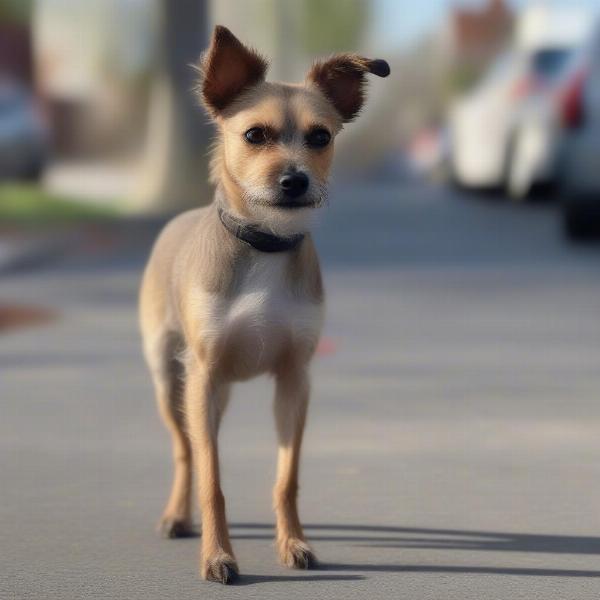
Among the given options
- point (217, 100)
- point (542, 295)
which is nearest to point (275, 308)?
point (217, 100)

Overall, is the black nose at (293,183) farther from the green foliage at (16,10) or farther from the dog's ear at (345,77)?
the green foliage at (16,10)

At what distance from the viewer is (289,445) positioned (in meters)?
6.76

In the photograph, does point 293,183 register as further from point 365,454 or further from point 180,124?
point 180,124

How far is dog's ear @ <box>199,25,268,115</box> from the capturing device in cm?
672

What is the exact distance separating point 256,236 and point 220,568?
126 centimetres

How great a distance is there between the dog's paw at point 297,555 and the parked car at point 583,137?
38.6 feet

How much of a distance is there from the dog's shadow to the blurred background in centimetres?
2

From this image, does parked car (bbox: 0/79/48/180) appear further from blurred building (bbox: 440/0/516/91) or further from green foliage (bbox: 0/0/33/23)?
blurred building (bbox: 440/0/516/91)

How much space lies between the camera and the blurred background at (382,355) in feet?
23.0

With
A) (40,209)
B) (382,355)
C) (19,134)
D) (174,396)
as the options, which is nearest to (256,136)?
(174,396)

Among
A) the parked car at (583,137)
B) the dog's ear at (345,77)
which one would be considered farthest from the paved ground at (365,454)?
the parked car at (583,137)

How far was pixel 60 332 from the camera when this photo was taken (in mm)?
12953

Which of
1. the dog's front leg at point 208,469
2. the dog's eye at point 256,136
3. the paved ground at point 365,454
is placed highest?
the dog's eye at point 256,136

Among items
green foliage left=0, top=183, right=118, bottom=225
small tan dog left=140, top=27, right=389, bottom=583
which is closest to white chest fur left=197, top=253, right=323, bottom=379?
small tan dog left=140, top=27, right=389, bottom=583
